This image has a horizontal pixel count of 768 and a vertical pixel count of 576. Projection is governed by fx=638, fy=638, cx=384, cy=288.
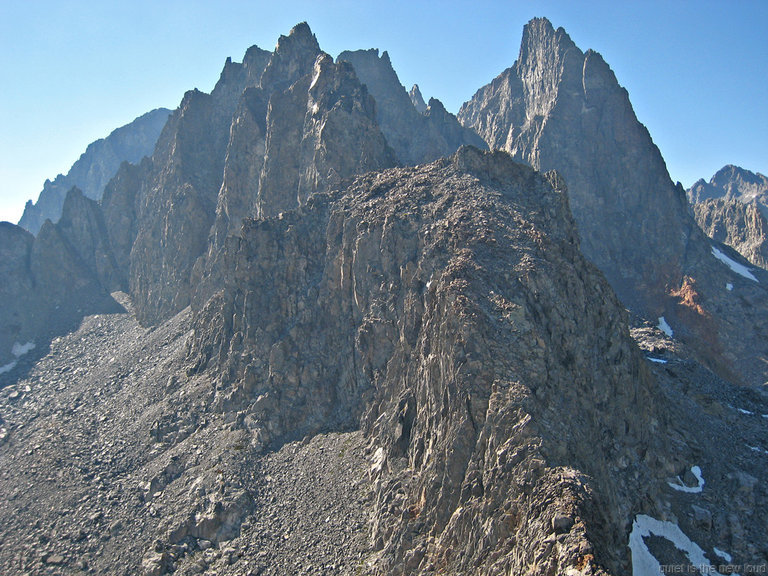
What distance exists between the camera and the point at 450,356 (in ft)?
142

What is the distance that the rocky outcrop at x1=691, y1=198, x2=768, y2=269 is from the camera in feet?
493

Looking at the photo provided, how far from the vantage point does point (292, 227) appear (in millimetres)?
69000

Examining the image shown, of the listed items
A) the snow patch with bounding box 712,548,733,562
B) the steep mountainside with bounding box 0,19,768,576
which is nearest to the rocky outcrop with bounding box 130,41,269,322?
the steep mountainside with bounding box 0,19,768,576

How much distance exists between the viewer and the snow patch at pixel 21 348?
4348 inches

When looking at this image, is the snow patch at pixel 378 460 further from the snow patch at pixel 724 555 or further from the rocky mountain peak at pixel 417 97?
the rocky mountain peak at pixel 417 97

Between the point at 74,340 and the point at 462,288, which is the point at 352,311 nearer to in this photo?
the point at 462,288

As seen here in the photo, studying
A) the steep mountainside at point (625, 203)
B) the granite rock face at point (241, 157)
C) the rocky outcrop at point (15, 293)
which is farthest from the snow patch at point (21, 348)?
the steep mountainside at point (625, 203)

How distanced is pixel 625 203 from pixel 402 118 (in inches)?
1869

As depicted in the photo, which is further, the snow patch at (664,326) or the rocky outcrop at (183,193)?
the rocky outcrop at (183,193)

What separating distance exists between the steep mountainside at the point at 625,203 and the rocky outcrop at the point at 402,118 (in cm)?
1753

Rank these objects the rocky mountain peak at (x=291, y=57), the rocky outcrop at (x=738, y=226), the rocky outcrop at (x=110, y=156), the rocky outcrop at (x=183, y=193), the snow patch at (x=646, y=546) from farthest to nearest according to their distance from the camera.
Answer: the rocky outcrop at (x=110, y=156), the rocky outcrop at (x=738, y=226), the rocky outcrop at (x=183, y=193), the rocky mountain peak at (x=291, y=57), the snow patch at (x=646, y=546)

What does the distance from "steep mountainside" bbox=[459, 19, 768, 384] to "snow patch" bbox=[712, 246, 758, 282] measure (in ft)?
3.19

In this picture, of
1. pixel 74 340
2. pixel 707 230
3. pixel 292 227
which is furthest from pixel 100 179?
pixel 707 230

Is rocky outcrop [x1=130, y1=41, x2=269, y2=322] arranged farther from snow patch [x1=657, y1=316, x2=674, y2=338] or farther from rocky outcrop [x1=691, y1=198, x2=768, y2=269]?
rocky outcrop [x1=691, y1=198, x2=768, y2=269]
